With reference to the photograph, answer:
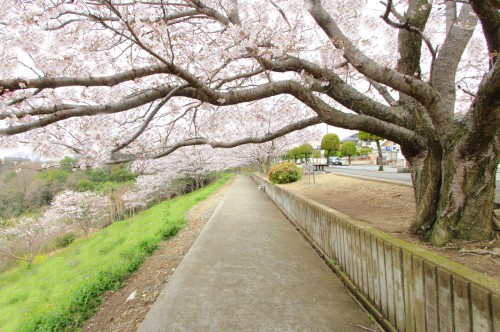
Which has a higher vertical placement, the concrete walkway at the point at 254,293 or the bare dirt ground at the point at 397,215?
the bare dirt ground at the point at 397,215

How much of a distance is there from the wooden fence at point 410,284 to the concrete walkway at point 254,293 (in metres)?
Result: 0.30

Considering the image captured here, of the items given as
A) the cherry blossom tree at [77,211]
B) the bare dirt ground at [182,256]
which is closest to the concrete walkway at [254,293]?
the bare dirt ground at [182,256]

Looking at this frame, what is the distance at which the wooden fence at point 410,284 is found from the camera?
5.92ft

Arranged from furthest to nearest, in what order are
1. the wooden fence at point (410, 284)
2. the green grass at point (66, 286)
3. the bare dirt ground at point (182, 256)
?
the green grass at point (66, 286) → the bare dirt ground at point (182, 256) → the wooden fence at point (410, 284)

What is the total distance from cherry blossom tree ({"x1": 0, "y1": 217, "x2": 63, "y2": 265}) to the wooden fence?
59.8 feet

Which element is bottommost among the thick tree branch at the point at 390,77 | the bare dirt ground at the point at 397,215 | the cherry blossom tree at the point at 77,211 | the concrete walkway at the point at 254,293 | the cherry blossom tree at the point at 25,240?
the cherry blossom tree at the point at 25,240

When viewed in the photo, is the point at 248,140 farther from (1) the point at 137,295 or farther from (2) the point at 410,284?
(2) the point at 410,284

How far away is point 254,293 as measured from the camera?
388 centimetres

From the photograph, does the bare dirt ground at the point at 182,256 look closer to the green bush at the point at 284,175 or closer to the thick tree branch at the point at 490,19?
the thick tree branch at the point at 490,19

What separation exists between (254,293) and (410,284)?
209cm

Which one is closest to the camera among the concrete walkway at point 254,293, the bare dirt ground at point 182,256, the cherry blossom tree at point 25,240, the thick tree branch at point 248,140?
the concrete walkway at point 254,293

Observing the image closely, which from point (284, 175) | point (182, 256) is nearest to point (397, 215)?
point (182, 256)

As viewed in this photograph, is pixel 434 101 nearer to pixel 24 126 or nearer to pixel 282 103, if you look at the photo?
pixel 24 126

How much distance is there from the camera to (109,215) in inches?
1018
